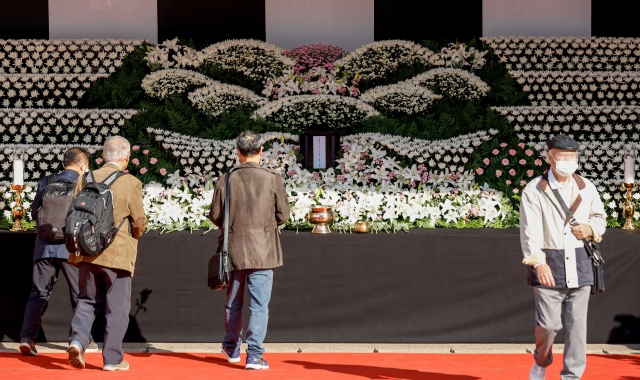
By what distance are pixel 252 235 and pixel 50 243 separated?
1481mm

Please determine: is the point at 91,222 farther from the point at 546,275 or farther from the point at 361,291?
the point at 546,275

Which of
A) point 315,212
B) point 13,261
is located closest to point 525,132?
point 315,212

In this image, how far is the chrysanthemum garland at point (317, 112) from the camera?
679cm

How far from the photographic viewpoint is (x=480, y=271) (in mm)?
4344

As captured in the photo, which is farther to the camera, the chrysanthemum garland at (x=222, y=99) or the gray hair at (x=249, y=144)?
the chrysanthemum garland at (x=222, y=99)

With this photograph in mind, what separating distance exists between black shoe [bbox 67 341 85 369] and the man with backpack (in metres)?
0.70

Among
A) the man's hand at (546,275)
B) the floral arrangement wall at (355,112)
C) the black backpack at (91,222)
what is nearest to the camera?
the man's hand at (546,275)

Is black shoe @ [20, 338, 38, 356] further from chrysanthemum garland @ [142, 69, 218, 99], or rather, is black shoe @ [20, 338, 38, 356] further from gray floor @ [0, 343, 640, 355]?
chrysanthemum garland @ [142, 69, 218, 99]

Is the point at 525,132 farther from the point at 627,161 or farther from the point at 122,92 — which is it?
the point at 122,92

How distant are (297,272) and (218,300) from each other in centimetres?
62

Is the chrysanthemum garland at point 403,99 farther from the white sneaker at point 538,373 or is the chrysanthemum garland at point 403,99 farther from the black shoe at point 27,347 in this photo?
the black shoe at point 27,347

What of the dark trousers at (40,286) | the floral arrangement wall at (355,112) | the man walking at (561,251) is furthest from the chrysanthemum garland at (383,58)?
the man walking at (561,251)

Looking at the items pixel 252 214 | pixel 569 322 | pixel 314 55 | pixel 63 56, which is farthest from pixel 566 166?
pixel 63 56

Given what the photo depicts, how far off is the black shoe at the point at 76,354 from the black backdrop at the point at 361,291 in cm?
95
